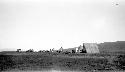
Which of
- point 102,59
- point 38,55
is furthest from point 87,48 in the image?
point 38,55

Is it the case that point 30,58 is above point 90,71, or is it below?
above

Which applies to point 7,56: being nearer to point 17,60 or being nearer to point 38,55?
point 17,60

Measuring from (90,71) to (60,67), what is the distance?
9.16ft

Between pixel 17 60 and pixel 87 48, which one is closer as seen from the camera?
pixel 17 60

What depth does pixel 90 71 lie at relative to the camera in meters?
17.7

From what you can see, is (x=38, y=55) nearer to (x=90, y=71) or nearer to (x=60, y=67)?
(x=60, y=67)

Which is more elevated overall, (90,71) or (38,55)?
(38,55)

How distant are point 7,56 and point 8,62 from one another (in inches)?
31.5

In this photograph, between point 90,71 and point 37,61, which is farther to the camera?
point 37,61

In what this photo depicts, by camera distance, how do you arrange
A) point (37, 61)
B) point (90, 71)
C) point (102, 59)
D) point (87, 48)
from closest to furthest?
point (90, 71), point (37, 61), point (102, 59), point (87, 48)

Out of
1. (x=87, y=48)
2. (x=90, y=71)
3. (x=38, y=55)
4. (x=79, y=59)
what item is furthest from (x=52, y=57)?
(x=87, y=48)

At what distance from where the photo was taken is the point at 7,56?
1920cm

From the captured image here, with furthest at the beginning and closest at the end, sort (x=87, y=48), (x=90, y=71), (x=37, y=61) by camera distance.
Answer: (x=87, y=48) → (x=37, y=61) → (x=90, y=71)

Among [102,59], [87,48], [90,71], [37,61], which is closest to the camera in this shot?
[90,71]
